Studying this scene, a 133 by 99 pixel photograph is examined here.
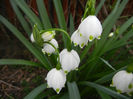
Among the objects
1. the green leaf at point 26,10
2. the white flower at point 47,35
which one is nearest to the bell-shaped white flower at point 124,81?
the white flower at point 47,35

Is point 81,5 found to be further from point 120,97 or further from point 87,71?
point 120,97

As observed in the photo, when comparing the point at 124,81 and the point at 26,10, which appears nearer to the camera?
the point at 124,81

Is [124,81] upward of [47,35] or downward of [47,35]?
downward

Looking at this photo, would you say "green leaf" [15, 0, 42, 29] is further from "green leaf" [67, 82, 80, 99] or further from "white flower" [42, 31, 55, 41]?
"green leaf" [67, 82, 80, 99]

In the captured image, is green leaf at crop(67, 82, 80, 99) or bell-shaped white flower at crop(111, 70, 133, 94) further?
green leaf at crop(67, 82, 80, 99)

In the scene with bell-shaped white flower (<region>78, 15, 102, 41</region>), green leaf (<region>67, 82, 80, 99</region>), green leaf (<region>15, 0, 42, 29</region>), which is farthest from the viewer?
green leaf (<region>15, 0, 42, 29</region>)

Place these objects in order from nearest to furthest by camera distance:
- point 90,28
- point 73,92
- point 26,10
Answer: point 90,28 < point 73,92 < point 26,10

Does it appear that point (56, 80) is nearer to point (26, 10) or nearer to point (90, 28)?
point (90, 28)

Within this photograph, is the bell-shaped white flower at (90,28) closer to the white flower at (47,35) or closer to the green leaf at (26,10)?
the white flower at (47,35)

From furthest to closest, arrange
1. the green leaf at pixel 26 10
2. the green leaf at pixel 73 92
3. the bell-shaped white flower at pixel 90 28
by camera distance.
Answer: the green leaf at pixel 26 10, the green leaf at pixel 73 92, the bell-shaped white flower at pixel 90 28

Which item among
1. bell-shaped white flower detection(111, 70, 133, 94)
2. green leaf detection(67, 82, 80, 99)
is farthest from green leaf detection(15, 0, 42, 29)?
bell-shaped white flower detection(111, 70, 133, 94)

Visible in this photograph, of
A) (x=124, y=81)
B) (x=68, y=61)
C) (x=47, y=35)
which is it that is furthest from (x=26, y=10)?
(x=124, y=81)
